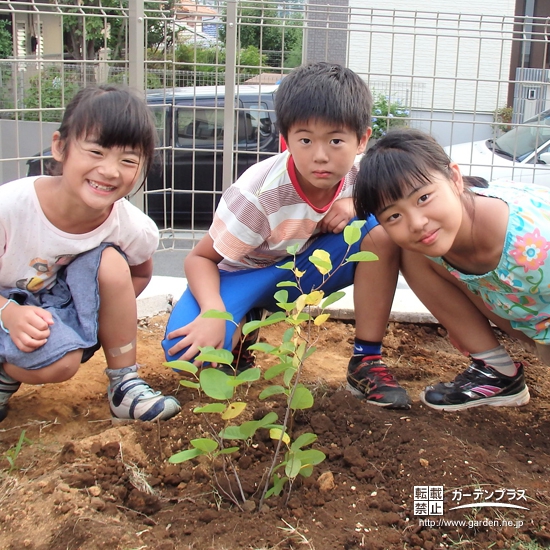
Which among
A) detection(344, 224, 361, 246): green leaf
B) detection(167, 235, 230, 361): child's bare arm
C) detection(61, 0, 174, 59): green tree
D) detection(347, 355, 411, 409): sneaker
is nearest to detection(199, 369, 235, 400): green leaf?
detection(344, 224, 361, 246): green leaf

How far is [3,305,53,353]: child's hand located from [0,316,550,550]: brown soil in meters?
0.31

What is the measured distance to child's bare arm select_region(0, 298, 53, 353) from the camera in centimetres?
204

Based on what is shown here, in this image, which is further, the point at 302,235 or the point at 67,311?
the point at 302,235

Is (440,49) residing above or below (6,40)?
above

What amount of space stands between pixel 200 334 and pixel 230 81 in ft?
7.64

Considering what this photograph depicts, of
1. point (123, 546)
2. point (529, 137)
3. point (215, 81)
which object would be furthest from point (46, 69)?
point (529, 137)

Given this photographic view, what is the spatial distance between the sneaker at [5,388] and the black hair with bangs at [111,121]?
0.77m

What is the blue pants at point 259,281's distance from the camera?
2.49m

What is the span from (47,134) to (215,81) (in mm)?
1344

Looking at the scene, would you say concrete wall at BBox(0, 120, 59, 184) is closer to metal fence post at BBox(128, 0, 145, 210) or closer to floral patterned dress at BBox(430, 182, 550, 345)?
metal fence post at BBox(128, 0, 145, 210)

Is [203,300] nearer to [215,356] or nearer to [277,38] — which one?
[215,356]

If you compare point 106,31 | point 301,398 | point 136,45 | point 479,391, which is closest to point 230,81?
point 136,45

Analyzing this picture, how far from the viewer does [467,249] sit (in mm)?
2076

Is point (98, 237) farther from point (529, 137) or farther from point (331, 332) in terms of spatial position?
point (529, 137)
